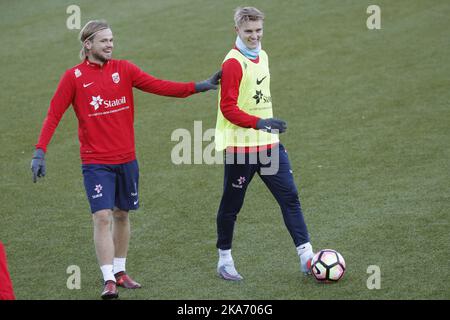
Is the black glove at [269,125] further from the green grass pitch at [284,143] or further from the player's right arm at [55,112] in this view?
the player's right arm at [55,112]

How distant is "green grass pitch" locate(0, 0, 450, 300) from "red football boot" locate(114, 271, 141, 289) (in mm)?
92

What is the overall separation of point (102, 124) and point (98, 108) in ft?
0.42

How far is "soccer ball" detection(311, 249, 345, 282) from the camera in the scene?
258 inches

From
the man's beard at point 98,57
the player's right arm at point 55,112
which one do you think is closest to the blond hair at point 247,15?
the man's beard at point 98,57

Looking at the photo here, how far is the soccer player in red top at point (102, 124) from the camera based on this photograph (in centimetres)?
646

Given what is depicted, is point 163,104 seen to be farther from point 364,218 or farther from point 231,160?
point 231,160

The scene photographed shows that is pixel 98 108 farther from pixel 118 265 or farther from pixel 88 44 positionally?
pixel 118 265

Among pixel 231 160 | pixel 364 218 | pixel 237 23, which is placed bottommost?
pixel 364 218

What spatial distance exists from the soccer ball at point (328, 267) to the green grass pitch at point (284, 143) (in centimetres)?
12

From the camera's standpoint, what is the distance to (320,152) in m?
10.4

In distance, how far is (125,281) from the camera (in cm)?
675
